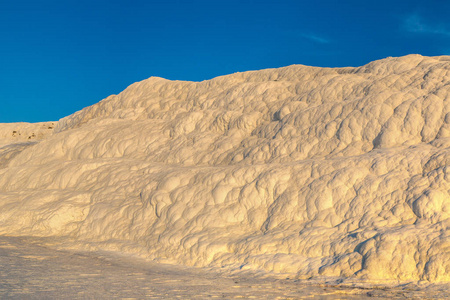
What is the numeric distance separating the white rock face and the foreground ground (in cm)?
62

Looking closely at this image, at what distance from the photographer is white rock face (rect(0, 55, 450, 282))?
10469mm

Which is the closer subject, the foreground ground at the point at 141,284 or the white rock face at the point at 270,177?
the foreground ground at the point at 141,284

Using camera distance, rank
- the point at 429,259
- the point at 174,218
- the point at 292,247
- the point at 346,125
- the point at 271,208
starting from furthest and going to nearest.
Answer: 1. the point at 346,125
2. the point at 174,218
3. the point at 271,208
4. the point at 292,247
5. the point at 429,259

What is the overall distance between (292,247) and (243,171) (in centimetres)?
307

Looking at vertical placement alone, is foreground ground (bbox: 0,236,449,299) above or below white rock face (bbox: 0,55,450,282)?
below

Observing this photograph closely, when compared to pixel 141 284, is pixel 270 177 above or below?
above

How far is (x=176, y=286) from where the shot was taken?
9.41 m

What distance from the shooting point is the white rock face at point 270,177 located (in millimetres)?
10469

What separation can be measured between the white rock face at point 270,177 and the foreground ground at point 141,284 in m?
0.62

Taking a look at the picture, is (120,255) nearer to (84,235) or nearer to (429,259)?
(84,235)

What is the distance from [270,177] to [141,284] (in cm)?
477

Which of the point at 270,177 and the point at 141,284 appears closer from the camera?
the point at 141,284

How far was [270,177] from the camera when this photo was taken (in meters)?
12.7

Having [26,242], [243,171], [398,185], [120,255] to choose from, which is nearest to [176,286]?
[120,255]
